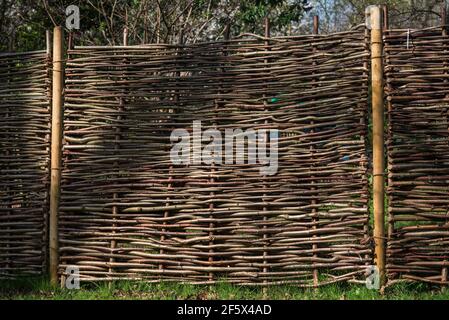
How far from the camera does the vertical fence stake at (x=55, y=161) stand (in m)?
4.94

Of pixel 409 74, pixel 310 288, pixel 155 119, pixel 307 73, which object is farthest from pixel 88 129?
pixel 409 74

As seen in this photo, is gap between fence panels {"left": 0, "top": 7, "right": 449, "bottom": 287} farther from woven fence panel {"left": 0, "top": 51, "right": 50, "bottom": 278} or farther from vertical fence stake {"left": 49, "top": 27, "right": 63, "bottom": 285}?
woven fence panel {"left": 0, "top": 51, "right": 50, "bottom": 278}

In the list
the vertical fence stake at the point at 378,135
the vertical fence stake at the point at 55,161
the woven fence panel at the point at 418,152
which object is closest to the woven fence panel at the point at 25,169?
the vertical fence stake at the point at 55,161

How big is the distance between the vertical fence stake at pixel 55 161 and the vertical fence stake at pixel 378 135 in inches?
100

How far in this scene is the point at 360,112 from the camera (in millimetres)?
4613

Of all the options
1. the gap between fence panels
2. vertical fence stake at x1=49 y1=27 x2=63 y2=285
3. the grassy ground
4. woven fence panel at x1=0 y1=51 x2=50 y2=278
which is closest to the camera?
the grassy ground

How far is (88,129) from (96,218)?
0.73m

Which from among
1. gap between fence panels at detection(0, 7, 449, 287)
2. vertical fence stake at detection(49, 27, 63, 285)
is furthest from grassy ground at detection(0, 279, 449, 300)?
vertical fence stake at detection(49, 27, 63, 285)

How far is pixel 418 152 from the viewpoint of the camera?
4.56 m

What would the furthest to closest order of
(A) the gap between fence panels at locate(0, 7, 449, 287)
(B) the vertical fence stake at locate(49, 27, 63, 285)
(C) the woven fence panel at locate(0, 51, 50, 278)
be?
(C) the woven fence panel at locate(0, 51, 50, 278) < (B) the vertical fence stake at locate(49, 27, 63, 285) < (A) the gap between fence panels at locate(0, 7, 449, 287)

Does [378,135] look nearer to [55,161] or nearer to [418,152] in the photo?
[418,152]

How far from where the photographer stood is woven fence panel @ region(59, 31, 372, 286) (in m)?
4.61

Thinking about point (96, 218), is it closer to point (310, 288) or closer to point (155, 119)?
point (155, 119)

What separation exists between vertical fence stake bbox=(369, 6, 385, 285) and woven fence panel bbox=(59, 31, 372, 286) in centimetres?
8
